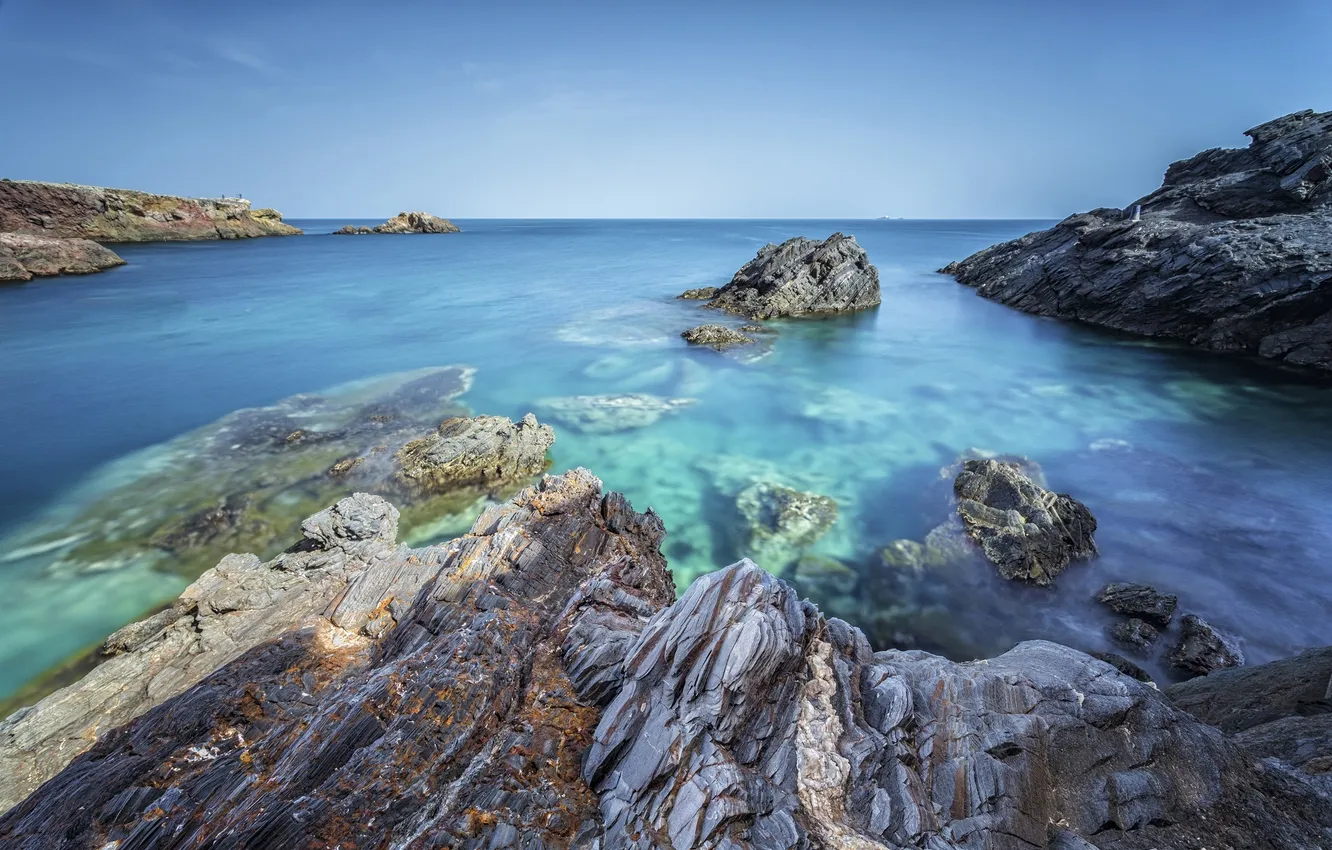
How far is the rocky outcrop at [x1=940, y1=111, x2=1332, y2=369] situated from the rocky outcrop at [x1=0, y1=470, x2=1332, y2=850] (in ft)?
108

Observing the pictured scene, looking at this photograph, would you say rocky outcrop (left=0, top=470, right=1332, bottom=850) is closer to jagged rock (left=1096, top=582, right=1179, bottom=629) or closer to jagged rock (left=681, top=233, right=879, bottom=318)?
jagged rock (left=1096, top=582, right=1179, bottom=629)

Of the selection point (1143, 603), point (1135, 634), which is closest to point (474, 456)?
point (1135, 634)

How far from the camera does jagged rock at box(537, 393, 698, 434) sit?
20.5 metres

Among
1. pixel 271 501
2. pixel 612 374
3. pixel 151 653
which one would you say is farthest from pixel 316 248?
pixel 151 653

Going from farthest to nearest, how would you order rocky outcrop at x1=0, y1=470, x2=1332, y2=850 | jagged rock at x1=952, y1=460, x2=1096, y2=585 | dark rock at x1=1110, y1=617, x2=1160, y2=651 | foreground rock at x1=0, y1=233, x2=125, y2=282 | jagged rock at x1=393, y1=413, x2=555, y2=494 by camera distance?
1. foreground rock at x1=0, y1=233, x2=125, y2=282
2. jagged rock at x1=393, y1=413, x2=555, y2=494
3. jagged rock at x1=952, y1=460, x2=1096, y2=585
4. dark rock at x1=1110, y1=617, x2=1160, y2=651
5. rocky outcrop at x1=0, y1=470, x2=1332, y2=850

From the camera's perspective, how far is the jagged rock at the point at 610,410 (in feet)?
67.3

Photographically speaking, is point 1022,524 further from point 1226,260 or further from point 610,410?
point 1226,260

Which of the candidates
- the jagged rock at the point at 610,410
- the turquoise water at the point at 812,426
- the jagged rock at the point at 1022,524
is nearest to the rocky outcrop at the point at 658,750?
the turquoise water at the point at 812,426

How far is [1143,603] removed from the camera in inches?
437

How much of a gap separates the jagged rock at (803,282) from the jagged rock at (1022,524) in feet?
86.0

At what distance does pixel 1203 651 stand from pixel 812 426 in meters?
12.6

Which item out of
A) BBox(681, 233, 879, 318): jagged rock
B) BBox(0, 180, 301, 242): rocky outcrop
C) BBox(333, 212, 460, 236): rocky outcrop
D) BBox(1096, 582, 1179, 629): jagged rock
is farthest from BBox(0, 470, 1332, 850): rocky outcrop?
BBox(333, 212, 460, 236): rocky outcrop

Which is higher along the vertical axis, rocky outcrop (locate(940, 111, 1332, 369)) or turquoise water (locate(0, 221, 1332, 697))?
rocky outcrop (locate(940, 111, 1332, 369))

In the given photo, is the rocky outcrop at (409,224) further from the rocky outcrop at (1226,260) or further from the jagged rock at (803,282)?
the rocky outcrop at (1226,260)
